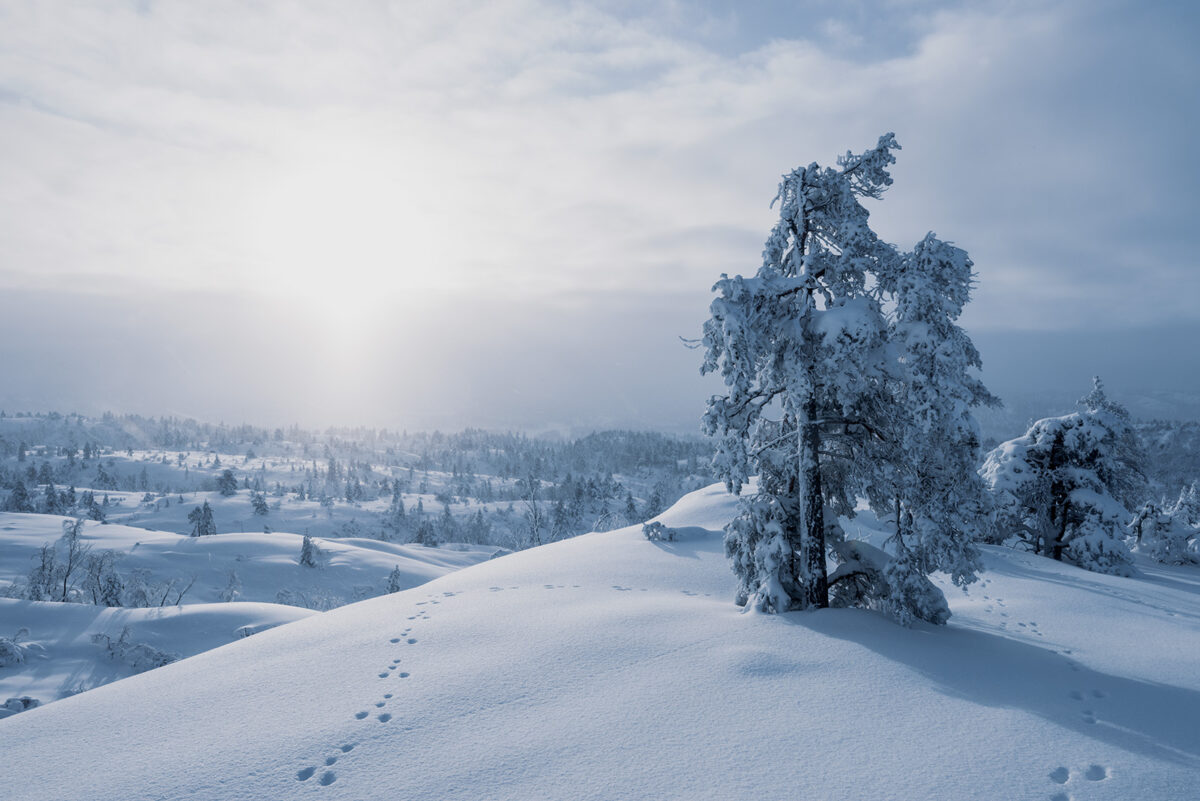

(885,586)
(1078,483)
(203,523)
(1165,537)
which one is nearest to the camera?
(885,586)

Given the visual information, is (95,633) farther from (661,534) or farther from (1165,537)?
(1165,537)

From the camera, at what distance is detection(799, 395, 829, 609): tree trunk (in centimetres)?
1227

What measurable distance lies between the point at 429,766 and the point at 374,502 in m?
194

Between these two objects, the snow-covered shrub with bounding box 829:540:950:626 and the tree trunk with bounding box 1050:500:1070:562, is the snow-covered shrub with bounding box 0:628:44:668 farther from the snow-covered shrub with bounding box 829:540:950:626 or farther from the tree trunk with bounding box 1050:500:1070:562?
the tree trunk with bounding box 1050:500:1070:562

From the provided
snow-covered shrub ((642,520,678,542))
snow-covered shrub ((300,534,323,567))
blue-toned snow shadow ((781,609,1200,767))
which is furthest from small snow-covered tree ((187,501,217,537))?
blue-toned snow shadow ((781,609,1200,767))

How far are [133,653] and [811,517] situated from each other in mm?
20544

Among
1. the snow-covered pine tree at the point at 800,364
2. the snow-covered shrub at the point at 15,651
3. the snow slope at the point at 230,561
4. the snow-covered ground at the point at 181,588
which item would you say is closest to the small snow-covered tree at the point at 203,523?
the snow-covered ground at the point at 181,588

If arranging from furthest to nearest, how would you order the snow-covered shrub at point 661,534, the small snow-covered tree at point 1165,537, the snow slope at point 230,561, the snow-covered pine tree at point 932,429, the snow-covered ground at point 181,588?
the snow slope at point 230,561
the small snow-covered tree at point 1165,537
the snow-covered shrub at point 661,534
the snow-covered ground at point 181,588
the snow-covered pine tree at point 932,429

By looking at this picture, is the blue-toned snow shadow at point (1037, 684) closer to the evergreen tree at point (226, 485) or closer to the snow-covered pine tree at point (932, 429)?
the snow-covered pine tree at point (932, 429)

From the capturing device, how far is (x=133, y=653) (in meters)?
18.3

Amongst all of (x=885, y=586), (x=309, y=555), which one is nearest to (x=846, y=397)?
(x=885, y=586)

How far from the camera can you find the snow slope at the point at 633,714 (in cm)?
623

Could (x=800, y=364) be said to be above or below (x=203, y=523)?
above

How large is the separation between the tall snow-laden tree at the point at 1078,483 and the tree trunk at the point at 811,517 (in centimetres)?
1982
